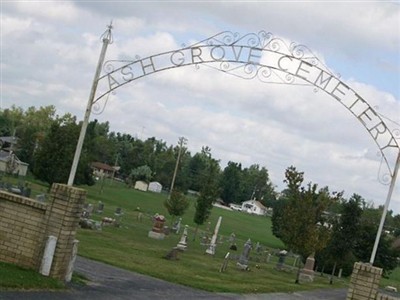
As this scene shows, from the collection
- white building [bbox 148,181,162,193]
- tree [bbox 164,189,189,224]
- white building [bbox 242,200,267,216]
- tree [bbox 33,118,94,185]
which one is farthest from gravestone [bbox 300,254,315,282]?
white building [bbox 242,200,267,216]

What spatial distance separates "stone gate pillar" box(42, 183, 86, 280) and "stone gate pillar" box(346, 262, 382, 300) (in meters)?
5.78

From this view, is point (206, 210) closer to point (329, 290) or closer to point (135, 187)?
point (329, 290)

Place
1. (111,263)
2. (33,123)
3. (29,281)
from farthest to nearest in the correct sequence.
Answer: (33,123) < (111,263) < (29,281)

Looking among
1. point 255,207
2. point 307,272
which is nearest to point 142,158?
point 255,207

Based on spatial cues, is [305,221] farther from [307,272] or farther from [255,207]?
[255,207]

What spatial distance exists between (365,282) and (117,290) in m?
5.32

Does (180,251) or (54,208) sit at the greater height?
(54,208)

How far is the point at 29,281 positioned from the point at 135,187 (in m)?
106

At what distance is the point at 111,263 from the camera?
67.3 ft

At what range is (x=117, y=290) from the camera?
14477 mm

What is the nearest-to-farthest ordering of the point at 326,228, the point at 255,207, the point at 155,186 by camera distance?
1. the point at 326,228
2. the point at 155,186
3. the point at 255,207

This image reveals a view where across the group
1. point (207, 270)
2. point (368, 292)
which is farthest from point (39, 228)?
point (207, 270)

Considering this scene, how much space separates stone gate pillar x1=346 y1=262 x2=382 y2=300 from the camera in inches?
512

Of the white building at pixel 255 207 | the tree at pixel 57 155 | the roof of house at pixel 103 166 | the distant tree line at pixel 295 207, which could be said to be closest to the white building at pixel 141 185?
the roof of house at pixel 103 166
